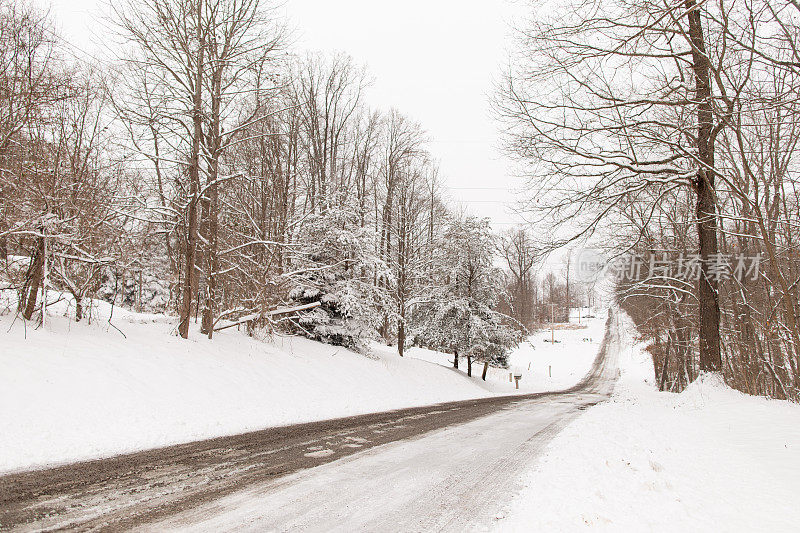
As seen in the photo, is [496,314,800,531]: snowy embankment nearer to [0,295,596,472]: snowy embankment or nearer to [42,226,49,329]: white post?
[0,295,596,472]: snowy embankment

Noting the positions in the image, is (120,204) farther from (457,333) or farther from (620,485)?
(457,333)

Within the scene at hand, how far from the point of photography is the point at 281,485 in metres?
3.77

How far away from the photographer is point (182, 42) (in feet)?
31.4

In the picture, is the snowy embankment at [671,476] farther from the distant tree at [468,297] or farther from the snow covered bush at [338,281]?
the distant tree at [468,297]

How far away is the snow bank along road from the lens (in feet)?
9.88

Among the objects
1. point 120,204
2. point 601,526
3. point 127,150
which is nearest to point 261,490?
point 601,526

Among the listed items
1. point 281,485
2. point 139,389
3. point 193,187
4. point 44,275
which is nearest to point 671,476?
point 281,485

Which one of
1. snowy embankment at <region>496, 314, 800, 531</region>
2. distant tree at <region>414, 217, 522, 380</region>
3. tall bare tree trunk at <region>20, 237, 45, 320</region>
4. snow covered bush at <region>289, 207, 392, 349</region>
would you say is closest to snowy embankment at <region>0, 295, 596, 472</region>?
tall bare tree trunk at <region>20, 237, 45, 320</region>

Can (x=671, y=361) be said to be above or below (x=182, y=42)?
below

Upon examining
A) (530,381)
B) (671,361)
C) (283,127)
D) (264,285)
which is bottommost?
(530,381)

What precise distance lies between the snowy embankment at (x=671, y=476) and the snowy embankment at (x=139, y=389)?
14.5 ft

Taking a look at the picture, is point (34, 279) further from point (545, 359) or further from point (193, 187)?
point (545, 359)

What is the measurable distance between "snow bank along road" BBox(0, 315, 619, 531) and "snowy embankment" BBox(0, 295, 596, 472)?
0.85 m

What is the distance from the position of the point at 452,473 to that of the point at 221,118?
9844mm
